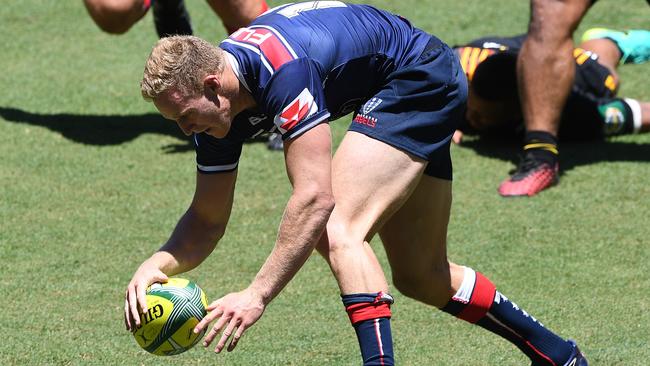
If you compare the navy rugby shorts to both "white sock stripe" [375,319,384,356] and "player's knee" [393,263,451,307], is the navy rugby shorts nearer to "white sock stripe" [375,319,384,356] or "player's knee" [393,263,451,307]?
"player's knee" [393,263,451,307]

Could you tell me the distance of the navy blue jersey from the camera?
12.3 feet

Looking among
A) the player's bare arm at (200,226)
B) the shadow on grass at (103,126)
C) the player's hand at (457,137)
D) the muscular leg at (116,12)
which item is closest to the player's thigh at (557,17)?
the player's hand at (457,137)

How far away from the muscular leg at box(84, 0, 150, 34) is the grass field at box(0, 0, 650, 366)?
0.71 meters

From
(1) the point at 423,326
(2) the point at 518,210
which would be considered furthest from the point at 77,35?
(1) the point at 423,326

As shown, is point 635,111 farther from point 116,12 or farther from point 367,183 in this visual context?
point 367,183

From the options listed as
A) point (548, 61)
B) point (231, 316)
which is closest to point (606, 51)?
point (548, 61)

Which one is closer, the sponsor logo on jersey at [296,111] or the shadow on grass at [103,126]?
the sponsor logo on jersey at [296,111]

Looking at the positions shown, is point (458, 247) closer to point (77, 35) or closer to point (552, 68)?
point (552, 68)

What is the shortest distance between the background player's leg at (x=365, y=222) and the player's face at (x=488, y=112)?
351 cm

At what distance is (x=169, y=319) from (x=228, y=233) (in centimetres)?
224

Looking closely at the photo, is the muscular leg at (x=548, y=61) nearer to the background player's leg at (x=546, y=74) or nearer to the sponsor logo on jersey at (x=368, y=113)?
the background player's leg at (x=546, y=74)

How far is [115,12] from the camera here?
7.29 m

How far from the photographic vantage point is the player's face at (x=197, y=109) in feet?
12.4

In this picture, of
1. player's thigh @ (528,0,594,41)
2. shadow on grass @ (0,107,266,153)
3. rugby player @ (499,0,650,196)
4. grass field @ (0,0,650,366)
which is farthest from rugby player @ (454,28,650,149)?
shadow on grass @ (0,107,266,153)
